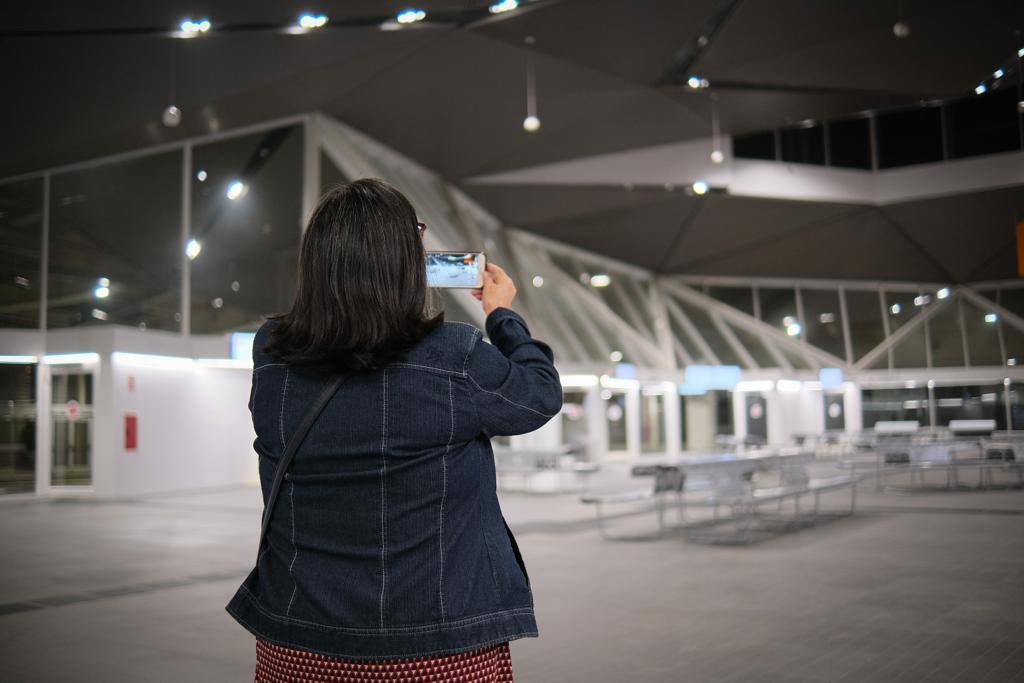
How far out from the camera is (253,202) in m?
16.2

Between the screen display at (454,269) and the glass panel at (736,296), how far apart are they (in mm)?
29012

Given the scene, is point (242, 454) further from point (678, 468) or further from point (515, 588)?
point (515, 588)

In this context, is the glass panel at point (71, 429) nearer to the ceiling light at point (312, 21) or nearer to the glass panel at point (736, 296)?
the ceiling light at point (312, 21)

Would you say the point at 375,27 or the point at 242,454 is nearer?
the point at 375,27

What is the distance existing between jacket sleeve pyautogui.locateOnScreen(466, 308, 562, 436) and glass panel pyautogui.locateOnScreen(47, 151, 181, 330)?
1516cm

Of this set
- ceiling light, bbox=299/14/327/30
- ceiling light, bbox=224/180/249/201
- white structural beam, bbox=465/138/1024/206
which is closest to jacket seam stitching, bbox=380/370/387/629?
ceiling light, bbox=299/14/327/30

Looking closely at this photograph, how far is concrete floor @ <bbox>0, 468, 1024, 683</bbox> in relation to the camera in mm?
4402

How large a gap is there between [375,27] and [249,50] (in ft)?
6.60

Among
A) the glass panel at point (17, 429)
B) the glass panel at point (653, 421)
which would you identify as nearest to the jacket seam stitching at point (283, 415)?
the glass panel at point (17, 429)

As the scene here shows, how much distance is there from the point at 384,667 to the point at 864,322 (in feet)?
100

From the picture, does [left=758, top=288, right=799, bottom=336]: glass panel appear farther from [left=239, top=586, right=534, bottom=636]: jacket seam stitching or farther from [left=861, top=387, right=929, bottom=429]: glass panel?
[left=239, top=586, right=534, bottom=636]: jacket seam stitching

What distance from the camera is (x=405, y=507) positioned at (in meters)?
1.37

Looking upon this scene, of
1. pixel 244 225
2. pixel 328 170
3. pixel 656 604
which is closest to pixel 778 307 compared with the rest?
pixel 328 170

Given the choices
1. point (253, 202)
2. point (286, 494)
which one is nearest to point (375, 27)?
point (253, 202)
